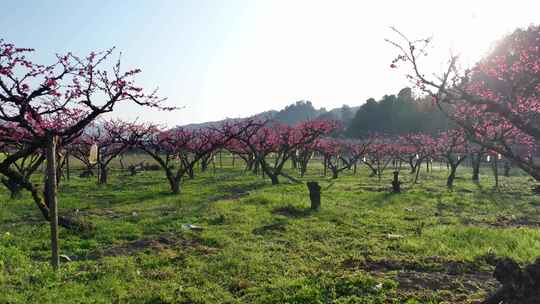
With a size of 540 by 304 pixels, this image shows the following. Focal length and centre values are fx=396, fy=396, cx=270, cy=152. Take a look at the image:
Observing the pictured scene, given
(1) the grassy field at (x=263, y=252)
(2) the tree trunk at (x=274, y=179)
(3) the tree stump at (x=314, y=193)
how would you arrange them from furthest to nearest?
(2) the tree trunk at (x=274, y=179) < (3) the tree stump at (x=314, y=193) < (1) the grassy field at (x=263, y=252)

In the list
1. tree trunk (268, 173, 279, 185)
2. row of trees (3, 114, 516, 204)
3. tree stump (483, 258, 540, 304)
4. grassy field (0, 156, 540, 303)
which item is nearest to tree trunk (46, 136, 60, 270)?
grassy field (0, 156, 540, 303)

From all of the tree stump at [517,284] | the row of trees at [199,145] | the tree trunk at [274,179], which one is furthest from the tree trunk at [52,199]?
the tree trunk at [274,179]

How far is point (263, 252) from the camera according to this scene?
371 inches

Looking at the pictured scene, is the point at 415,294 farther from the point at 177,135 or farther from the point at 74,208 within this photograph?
the point at 177,135

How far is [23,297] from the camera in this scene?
6398 mm

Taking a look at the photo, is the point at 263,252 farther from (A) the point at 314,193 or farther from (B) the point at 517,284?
(A) the point at 314,193

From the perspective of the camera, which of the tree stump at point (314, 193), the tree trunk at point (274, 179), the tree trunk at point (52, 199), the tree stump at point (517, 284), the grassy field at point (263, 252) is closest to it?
the tree stump at point (517, 284)

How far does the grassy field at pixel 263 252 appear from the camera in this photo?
22.3ft

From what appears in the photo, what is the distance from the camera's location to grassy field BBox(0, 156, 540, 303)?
680 cm

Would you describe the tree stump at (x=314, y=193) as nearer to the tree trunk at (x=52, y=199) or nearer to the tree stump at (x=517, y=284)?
the tree trunk at (x=52, y=199)

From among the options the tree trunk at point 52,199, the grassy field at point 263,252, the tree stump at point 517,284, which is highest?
the tree trunk at point 52,199

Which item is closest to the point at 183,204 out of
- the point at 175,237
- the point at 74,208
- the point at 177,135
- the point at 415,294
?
the point at 74,208

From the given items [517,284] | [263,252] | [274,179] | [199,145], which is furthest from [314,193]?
[199,145]

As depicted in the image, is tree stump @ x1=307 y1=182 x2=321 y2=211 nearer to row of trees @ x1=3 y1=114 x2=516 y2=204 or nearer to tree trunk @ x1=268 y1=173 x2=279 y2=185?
row of trees @ x1=3 y1=114 x2=516 y2=204
